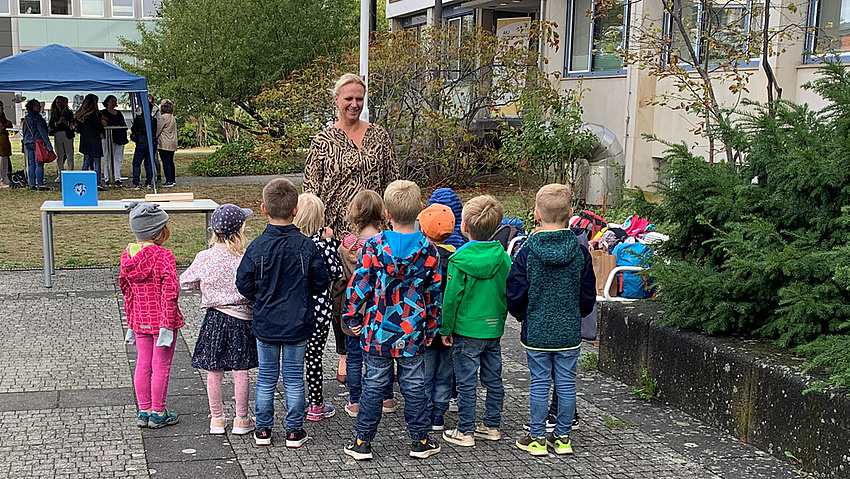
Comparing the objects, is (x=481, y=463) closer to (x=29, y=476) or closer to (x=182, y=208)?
(x=29, y=476)

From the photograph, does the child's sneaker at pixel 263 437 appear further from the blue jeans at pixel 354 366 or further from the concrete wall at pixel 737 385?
the concrete wall at pixel 737 385

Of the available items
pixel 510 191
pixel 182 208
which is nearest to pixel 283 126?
pixel 510 191

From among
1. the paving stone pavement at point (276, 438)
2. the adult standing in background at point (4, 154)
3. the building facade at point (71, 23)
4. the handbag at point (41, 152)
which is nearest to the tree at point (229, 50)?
the handbag at point (41, 152)

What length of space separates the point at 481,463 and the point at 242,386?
4.43 feet

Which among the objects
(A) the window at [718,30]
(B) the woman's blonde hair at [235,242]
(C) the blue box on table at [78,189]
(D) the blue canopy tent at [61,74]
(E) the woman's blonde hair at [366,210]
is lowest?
(C) the blue box on table at [78,189]

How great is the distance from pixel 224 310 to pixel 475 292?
135 centimetres

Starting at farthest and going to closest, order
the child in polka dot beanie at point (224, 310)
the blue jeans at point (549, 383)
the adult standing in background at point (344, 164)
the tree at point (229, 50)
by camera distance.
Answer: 1. the tree at point (229, 50)
2. the adult standing in background at point (344, 164)
3. the child in polka dot beanie at point (224, 310)
4. the blue jeans at point (549, 383)

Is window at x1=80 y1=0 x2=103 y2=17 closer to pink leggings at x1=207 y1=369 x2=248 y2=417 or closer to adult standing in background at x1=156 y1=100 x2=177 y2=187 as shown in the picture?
adult standing in background at x1=156 y1=100 x2=177 y2=187

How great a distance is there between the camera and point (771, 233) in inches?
209

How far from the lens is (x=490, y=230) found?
4887 millimetres

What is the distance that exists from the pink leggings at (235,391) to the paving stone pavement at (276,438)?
0.46ft

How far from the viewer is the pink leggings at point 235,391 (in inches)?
202

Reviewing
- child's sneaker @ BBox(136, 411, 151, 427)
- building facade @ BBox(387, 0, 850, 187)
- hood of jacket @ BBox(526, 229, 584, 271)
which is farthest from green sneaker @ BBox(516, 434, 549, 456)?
building facade @ BBox(387, 0, 850, 187)

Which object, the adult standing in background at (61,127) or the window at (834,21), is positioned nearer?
the window at (834,21)
